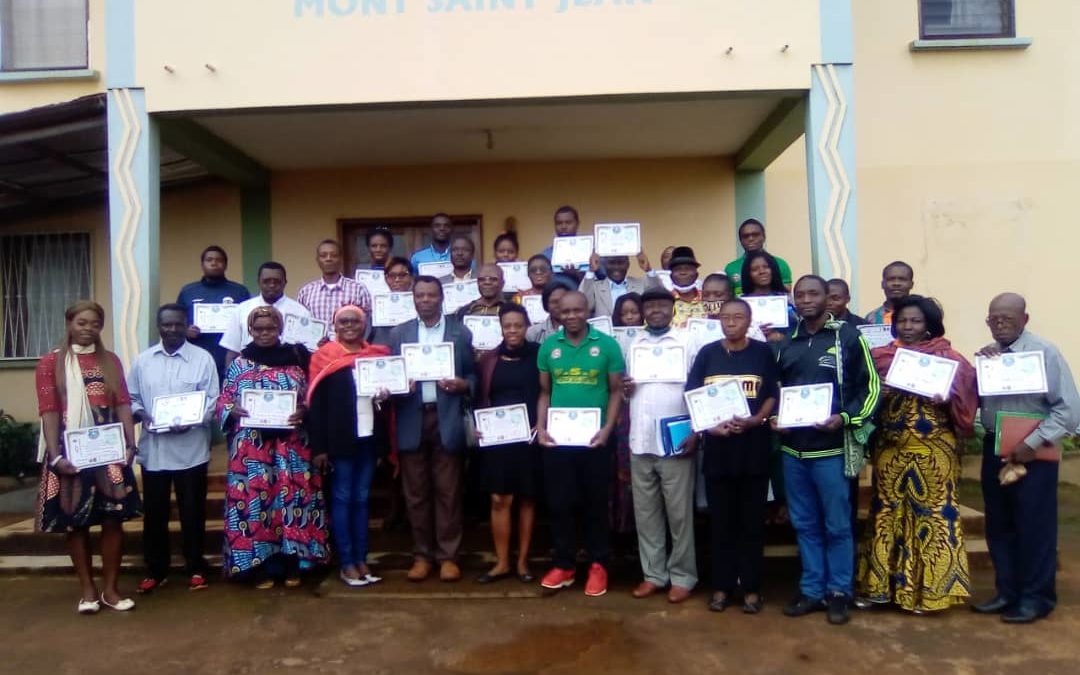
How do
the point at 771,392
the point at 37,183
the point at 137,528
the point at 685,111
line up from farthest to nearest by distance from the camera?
1. the point at 37,183
2. the point at 685,111
3. the point at 137,528
4. the point at 771,392

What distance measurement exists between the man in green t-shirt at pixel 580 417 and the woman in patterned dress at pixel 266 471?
59.2 inches

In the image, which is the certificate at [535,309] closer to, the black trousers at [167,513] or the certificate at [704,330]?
the certificate at [704,330]

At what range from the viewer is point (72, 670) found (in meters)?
4.38

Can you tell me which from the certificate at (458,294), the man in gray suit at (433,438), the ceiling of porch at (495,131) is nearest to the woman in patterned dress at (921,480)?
the man in gray suit at (433,438)

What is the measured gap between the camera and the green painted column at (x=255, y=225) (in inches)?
348

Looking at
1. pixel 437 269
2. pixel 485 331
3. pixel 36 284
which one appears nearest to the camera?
pixel 485 331

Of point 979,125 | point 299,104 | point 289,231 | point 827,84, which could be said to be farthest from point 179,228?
point 979,125

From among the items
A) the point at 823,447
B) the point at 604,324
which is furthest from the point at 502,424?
the point at 823,447

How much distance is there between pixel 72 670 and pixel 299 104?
4.12 metres

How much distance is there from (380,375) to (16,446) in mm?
5772

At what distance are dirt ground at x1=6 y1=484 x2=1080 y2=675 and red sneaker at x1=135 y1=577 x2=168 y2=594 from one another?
7 cm

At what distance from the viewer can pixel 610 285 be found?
6.35 m

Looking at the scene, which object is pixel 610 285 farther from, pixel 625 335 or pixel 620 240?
pixel 625 335

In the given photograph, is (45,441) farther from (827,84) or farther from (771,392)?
(827,84)
